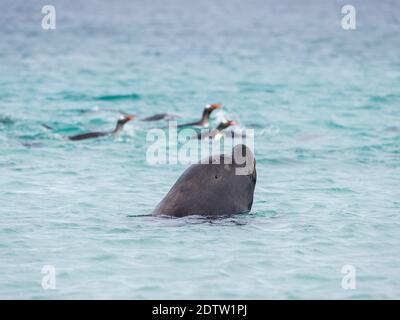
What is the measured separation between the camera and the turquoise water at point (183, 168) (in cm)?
941

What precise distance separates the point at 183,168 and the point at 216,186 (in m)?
5.31

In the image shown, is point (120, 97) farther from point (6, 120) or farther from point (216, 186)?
point (216, 186)

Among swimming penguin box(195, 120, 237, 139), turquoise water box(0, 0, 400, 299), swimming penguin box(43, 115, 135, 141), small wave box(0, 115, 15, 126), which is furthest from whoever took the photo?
small wave box(0, 115, 15, 126)

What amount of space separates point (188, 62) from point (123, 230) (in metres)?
27.5

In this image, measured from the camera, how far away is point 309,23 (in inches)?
2859

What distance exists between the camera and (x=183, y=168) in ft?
53.1

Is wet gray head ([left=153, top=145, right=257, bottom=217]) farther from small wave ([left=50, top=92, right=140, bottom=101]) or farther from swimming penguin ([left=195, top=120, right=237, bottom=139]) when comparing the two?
small wave ([left=50, top=92, right=140, bottom=101])

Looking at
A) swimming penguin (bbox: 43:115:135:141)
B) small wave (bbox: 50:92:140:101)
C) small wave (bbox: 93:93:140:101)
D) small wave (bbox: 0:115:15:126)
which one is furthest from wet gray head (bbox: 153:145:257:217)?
small wave (bbox: 93:93:140:101)

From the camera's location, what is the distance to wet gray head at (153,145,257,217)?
10.9 m

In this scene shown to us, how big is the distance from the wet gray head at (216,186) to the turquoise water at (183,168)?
0.20 metres

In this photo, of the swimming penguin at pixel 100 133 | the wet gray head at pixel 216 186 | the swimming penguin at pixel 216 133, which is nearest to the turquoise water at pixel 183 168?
the wet gray head at pixel 216 186

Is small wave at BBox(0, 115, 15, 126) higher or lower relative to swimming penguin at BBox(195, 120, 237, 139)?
higher

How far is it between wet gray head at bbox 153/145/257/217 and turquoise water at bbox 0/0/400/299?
0.64 ft
